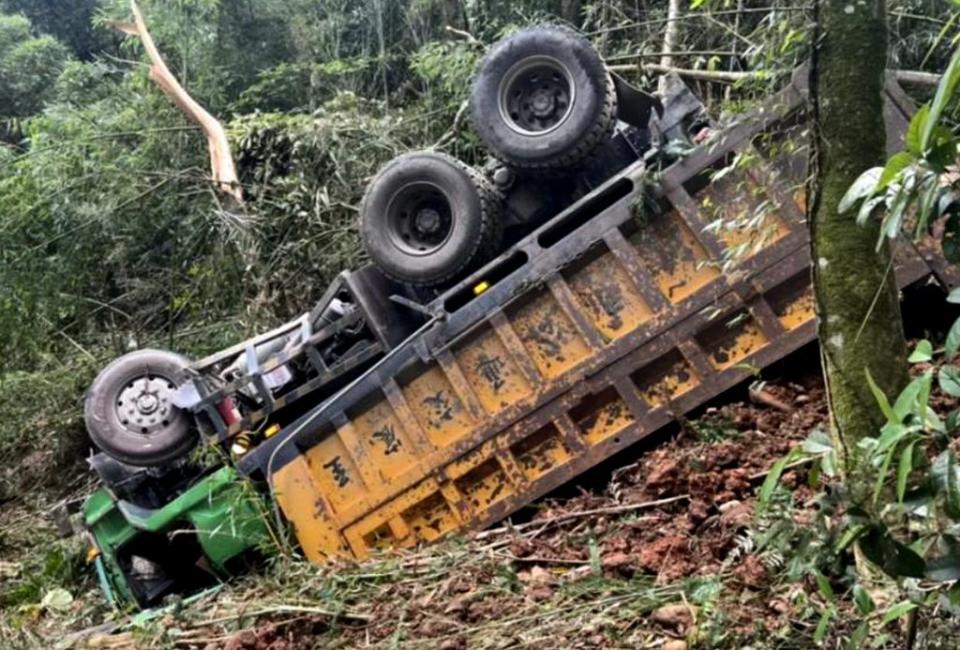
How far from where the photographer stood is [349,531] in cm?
454

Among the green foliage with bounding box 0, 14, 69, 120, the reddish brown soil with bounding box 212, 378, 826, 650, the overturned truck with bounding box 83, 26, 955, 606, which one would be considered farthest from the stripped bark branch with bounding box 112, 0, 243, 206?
the reddish brown soil with bounding box 212, 378, 826, 650

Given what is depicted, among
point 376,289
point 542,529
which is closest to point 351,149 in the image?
point 376,289

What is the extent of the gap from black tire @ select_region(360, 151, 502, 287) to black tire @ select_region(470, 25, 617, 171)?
0.81 feet

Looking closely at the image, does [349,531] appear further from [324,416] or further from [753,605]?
[753,605]

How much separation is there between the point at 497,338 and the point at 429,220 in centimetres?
77

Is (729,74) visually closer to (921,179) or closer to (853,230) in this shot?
(853,230)

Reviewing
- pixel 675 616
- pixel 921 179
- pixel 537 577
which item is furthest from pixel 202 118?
pixel 921 179

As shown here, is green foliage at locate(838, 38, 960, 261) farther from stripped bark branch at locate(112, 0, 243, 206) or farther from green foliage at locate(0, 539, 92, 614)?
stripped bark branch at locate(112, 0, 243, 206)

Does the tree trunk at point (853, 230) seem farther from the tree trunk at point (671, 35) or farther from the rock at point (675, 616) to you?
the tree trunk at point (671, 35)

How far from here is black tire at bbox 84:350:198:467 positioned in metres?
4.94

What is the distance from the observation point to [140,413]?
504cm

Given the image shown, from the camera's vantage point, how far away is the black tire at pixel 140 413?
4938 millimetres

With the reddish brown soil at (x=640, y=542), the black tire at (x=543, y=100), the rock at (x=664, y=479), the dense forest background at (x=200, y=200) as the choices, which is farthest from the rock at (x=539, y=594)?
the dense forest background at (x=200, y=200)

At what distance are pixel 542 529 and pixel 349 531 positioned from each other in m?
1.02
